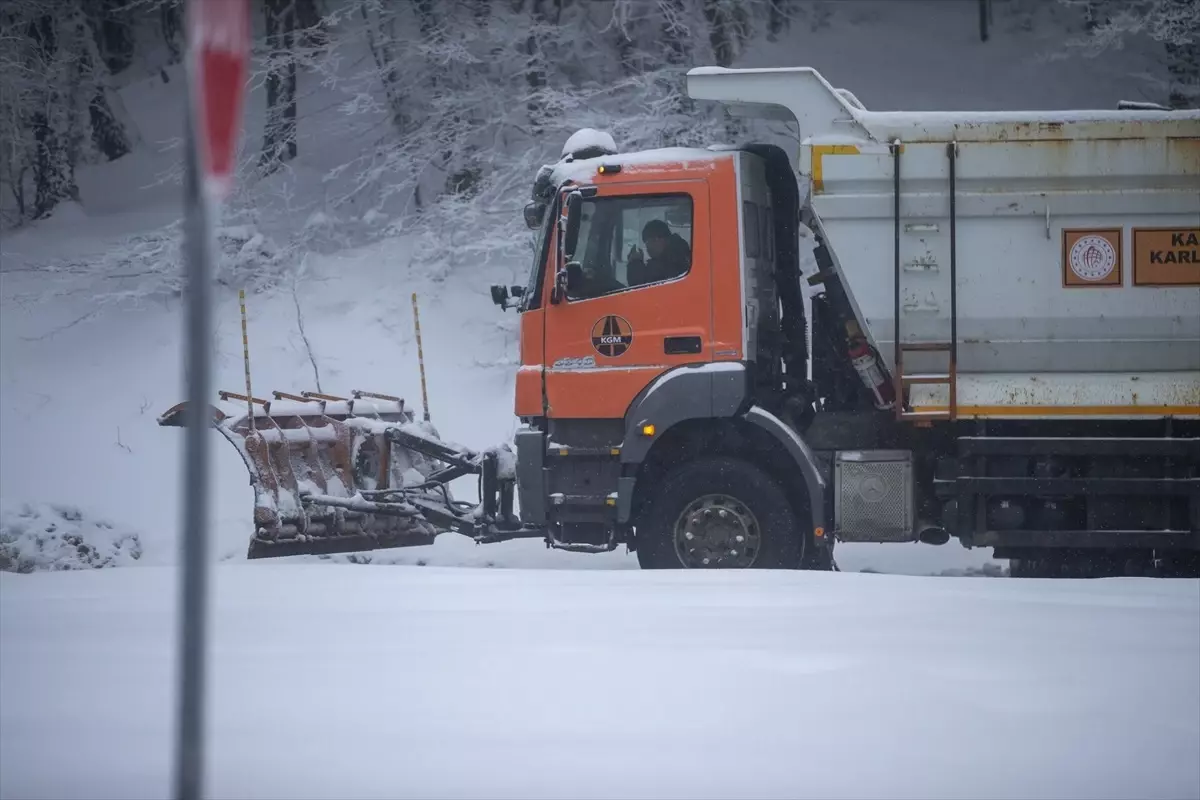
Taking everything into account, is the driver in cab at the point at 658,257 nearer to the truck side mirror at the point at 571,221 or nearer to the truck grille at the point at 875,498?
the truck side mirror at the point at 571,221

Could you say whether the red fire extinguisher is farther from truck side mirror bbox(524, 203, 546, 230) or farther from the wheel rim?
truck side mirror bbox(524, 203, 546, 230)

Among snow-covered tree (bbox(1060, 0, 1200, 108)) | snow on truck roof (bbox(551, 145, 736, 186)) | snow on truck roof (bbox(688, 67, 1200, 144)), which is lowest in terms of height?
snow on truck roof (bbox(551, 145, 736, 186))

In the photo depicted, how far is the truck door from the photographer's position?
27.4ft

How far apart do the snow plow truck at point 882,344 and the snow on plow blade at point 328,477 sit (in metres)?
1.40

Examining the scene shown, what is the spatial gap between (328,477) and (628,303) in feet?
9.41

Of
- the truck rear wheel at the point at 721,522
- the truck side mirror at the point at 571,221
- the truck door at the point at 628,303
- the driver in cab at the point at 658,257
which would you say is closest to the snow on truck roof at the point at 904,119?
the truck door at the point at 628,303

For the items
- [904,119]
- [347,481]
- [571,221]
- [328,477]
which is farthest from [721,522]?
[328,477]

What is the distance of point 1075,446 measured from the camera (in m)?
8.06

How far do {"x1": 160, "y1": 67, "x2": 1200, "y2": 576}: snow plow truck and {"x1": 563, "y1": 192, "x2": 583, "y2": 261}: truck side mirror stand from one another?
0.5 inches

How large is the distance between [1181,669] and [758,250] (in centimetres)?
421

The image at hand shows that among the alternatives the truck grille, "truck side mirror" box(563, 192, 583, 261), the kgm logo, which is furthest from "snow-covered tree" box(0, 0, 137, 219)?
the truck grille

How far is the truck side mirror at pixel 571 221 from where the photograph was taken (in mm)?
8445

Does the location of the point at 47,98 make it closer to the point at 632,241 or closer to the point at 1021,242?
the point at 632,241

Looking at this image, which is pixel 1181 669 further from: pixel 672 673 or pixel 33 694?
pixel 33 694
